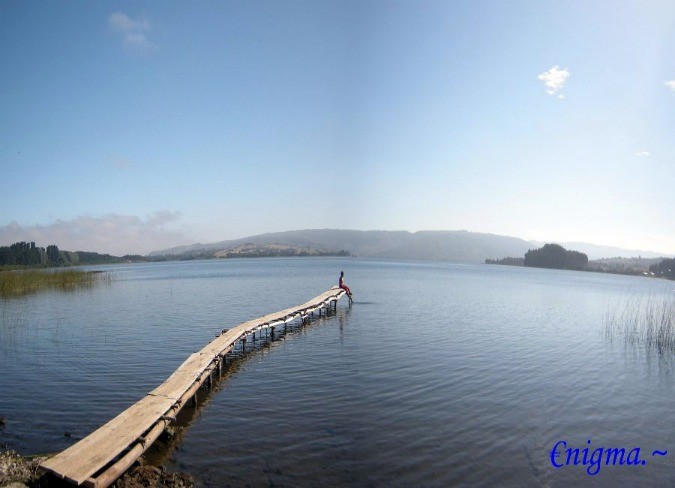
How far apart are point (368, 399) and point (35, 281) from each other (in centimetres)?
4837

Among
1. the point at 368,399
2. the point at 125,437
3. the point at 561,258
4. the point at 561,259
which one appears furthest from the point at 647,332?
the point at 561,258

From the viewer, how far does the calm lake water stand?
9.07 meters

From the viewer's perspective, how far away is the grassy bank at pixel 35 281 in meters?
43.5

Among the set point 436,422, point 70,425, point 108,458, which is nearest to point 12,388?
point 70,425

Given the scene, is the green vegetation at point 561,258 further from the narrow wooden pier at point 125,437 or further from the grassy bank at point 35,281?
the narrow wooden pier at point 125,437

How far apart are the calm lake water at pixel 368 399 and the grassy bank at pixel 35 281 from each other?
64.5ft

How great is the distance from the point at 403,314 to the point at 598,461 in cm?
2195

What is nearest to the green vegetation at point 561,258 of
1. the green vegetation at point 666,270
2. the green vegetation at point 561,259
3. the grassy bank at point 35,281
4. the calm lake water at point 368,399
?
the green vegetation at point 561,259

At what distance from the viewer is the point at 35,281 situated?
47.6 metres

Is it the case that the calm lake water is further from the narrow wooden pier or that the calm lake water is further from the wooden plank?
the wooden plank

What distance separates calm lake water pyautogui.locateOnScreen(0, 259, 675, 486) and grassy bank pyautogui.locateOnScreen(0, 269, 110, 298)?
64.5 feet

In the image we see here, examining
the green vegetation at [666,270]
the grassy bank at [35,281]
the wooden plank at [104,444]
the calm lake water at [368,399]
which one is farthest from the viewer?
the green vegetation at [666,270]

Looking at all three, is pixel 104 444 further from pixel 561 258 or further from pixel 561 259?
pixel 561 258

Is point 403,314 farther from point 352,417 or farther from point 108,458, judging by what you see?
point 108,458
